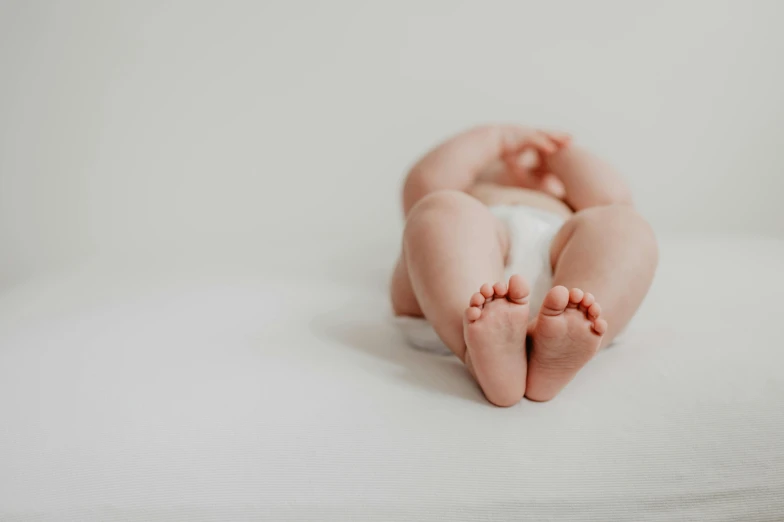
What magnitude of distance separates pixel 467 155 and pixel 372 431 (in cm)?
71

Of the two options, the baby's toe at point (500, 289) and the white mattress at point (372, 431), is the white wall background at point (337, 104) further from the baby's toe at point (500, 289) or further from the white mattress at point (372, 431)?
the baby's toe at point (500, 289)

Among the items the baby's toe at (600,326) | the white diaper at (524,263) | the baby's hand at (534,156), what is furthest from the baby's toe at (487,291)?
the baby's hand at (534,156)

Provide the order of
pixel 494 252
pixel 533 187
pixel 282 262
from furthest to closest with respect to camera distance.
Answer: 1. pixel 282 262
2. pixel 533 187
3. pixel 494 252

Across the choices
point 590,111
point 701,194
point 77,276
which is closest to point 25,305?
point 77,276

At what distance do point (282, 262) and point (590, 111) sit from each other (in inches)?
37.6

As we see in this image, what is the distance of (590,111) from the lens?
190cm

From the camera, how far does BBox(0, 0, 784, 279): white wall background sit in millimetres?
1849

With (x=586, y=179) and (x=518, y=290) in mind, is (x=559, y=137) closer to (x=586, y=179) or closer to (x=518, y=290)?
(x=586, y=179)

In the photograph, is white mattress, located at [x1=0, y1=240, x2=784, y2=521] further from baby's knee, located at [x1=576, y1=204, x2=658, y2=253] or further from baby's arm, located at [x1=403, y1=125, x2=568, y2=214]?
baby's arm, located at [x1=403, y1=125, x2=568, y2=214]

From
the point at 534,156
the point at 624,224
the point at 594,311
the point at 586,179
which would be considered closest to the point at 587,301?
the point at 594,311

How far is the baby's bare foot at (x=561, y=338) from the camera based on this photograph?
0.70 m

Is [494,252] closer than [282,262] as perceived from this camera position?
Yes

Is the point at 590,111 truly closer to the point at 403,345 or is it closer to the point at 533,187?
the point at 533,187

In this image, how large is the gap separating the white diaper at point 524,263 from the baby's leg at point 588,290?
3cm
